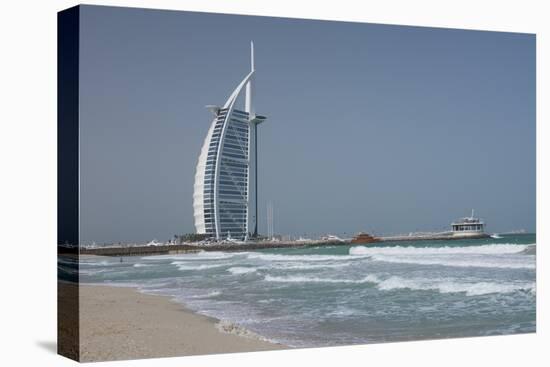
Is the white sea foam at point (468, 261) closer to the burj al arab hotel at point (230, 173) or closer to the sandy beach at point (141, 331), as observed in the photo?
the burj al arab hotel at point (230, 173)

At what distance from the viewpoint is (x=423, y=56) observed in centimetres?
1198

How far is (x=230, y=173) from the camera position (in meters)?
11.5

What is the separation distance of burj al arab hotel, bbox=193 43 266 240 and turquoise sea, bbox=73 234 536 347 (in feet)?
1.20

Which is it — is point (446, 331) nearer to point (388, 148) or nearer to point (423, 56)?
point (388, 148)

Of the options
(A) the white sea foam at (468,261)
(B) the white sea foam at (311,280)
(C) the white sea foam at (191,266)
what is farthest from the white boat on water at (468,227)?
(C) the white sea foam at (191,266)

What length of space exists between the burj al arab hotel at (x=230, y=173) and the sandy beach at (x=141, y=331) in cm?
112

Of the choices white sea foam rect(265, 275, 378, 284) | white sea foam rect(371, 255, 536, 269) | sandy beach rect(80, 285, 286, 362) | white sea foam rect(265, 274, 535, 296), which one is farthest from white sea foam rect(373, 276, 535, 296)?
sandy beach rect(80, 285, 286, 362)

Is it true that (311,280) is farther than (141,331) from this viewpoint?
Yes

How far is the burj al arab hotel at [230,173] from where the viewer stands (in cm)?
1100

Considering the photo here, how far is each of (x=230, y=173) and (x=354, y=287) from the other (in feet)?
6.46

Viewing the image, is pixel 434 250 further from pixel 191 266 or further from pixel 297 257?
pixel 191 266

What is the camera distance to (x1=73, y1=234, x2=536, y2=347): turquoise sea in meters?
10.8

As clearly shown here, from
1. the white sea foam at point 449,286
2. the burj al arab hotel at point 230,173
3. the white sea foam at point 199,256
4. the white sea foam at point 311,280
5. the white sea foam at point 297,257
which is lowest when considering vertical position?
the white sea foam at point 449,286

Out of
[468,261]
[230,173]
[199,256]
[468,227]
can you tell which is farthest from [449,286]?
[199,256]
